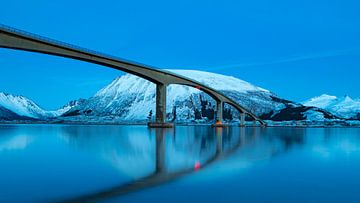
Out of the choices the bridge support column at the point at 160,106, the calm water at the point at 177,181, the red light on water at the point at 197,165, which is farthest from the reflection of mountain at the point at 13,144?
the bridge support column at the point at 160,106

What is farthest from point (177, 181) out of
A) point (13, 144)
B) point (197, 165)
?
point (13, 144)

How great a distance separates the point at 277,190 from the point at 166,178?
3262 millimetres

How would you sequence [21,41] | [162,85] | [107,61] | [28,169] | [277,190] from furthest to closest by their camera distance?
1. [162,85]
2. [107,61]
3. [21,41]
4. [28,169]
5. [277,190]

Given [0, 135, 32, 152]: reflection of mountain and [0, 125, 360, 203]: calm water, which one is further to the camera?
[0, 135, 32, 152]: reflection of mountain

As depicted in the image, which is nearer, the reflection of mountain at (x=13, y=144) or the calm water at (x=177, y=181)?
the calm water at (x=177, y=181)

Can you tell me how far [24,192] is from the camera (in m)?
8.95

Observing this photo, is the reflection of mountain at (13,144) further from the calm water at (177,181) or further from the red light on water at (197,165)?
the red light on water at (197,165)

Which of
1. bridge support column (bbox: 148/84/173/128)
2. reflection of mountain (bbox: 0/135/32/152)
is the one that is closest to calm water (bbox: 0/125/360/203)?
reflection of mountain (bbox: 0/135/32/152)

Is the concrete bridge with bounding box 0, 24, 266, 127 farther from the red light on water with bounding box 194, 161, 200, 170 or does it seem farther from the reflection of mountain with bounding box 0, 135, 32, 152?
the red light on water with bounding box 194, 161, 200, 170

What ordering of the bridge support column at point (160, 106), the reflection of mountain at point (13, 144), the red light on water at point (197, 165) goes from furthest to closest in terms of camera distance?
the bridge support column at point (160, 106)
the reflection of mountain at point (13, 144)
the red light on water at point (197, 165)

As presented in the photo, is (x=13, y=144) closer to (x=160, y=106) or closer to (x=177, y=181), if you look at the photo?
(x=177, y=181)

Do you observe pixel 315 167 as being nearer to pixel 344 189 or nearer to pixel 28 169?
pixel 344 189

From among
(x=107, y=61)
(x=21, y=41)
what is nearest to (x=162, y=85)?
(x=107, y=61)

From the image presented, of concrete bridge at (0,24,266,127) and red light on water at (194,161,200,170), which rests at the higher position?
concrete bridge at (0,24,266,127)
